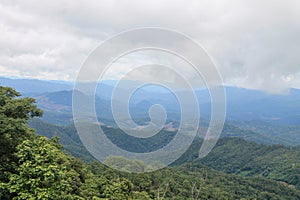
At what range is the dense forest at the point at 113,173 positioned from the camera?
801cm

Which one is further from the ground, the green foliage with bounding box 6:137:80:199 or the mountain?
the green foliage with bounding box 6:137:80:199

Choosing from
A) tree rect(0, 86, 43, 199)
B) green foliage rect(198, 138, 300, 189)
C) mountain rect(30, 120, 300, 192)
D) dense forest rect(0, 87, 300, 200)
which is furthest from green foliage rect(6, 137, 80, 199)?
green foliage rect(198, 138, 300, 189)

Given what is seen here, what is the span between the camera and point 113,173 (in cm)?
3738

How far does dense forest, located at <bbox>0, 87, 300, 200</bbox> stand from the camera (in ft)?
26.3

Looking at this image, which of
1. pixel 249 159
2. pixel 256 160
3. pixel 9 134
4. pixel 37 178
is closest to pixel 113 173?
pixel 9 134

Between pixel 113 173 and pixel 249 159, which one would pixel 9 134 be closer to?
pixel 113 173

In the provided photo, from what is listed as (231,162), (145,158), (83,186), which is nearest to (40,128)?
(231,162)

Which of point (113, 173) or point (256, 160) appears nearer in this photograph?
point (113, 173)

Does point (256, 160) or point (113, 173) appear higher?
point (113, 173)

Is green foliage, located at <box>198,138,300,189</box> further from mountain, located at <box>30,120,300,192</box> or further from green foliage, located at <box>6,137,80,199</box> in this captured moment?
green foliage, located at <box>6,137,80,199</box>

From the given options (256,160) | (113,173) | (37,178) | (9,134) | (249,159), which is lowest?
(249,159)

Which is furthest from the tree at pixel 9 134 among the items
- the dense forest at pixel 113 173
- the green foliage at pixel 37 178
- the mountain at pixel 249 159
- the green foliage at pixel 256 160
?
the green foliage at pixel 256 160

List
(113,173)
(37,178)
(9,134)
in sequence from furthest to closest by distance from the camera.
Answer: (113,173) → (9,134) → (37,178)

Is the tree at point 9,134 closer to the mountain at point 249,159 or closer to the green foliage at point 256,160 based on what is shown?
the mountain at point 249,159
